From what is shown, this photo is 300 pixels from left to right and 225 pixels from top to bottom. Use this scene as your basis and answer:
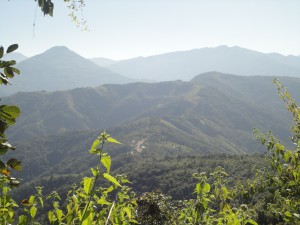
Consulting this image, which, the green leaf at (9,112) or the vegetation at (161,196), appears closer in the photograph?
the green leaf at (9,112)

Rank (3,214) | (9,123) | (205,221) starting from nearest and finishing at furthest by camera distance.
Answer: (9,123) < (3,214) < (205,221)

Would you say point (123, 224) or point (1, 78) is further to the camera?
point (123, 224)

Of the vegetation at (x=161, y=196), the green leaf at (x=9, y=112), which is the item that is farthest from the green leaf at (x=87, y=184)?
the green leaf at (x=9, y=112)

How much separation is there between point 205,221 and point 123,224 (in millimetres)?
1097

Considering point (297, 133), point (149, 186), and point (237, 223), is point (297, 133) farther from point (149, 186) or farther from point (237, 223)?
point (149, 186)

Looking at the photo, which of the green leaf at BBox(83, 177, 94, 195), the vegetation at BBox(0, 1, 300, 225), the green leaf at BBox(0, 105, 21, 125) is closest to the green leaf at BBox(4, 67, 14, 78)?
the vegetation at BBox(0, 1, 300, 225)

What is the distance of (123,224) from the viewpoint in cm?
273

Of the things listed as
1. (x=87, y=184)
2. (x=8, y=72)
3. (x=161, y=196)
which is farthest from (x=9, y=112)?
(x=161, y=196)

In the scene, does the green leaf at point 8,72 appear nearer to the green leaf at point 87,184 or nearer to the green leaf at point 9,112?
the green leaf at point 9,112

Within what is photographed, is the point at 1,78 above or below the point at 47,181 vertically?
above

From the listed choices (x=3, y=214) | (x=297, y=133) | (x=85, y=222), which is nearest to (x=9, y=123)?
(x=85, y=222)

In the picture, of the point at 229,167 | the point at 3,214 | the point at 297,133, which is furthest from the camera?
the point at 229,167

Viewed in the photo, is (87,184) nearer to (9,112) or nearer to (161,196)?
(9,112)

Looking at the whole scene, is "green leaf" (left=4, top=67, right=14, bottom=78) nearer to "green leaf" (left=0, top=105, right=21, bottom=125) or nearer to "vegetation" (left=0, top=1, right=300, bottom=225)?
"vegetation" (left=0, top=1, right=300, bottom=225)
